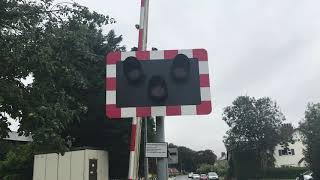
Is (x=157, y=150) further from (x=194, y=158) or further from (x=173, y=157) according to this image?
(x=194, y=158)

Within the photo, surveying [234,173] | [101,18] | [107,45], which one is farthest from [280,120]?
[101,18]

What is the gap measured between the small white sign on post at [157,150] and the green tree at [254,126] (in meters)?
69.5

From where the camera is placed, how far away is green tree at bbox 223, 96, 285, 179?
3039 inches

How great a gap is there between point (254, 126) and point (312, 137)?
39062 millimetres

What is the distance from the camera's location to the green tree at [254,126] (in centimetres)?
7719

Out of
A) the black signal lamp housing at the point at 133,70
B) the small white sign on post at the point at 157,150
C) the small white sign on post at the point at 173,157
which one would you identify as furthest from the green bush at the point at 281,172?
the black signal lamp housing at the point at 133,70

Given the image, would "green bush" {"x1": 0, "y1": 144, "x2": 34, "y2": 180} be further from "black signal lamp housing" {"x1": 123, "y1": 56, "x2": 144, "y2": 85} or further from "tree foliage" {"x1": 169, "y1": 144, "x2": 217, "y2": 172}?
"tree foliage" {"x1": 169, "y1": 144, "x2": 217, "y2": 172}

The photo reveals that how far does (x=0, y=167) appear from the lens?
33656mm

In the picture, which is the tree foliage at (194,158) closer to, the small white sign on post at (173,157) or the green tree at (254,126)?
the green tree at (254,126)

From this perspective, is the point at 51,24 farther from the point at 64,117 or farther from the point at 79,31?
the point at 64,117

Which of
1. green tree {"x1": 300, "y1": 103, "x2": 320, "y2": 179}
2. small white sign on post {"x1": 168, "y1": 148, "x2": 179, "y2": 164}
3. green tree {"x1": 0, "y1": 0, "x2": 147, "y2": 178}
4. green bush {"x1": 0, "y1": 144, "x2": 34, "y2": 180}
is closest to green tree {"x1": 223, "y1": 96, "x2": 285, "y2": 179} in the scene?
green tree {"x1": 300, "y1": 103, "x2": 320, "y2": 179}

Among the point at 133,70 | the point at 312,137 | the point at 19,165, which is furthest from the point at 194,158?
the point at 133,70

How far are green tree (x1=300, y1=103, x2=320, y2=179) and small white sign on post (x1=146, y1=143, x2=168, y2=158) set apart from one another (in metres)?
32.5

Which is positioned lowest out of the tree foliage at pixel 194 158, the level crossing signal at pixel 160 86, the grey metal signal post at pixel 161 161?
the grey metal signal post at pixel 161 161
